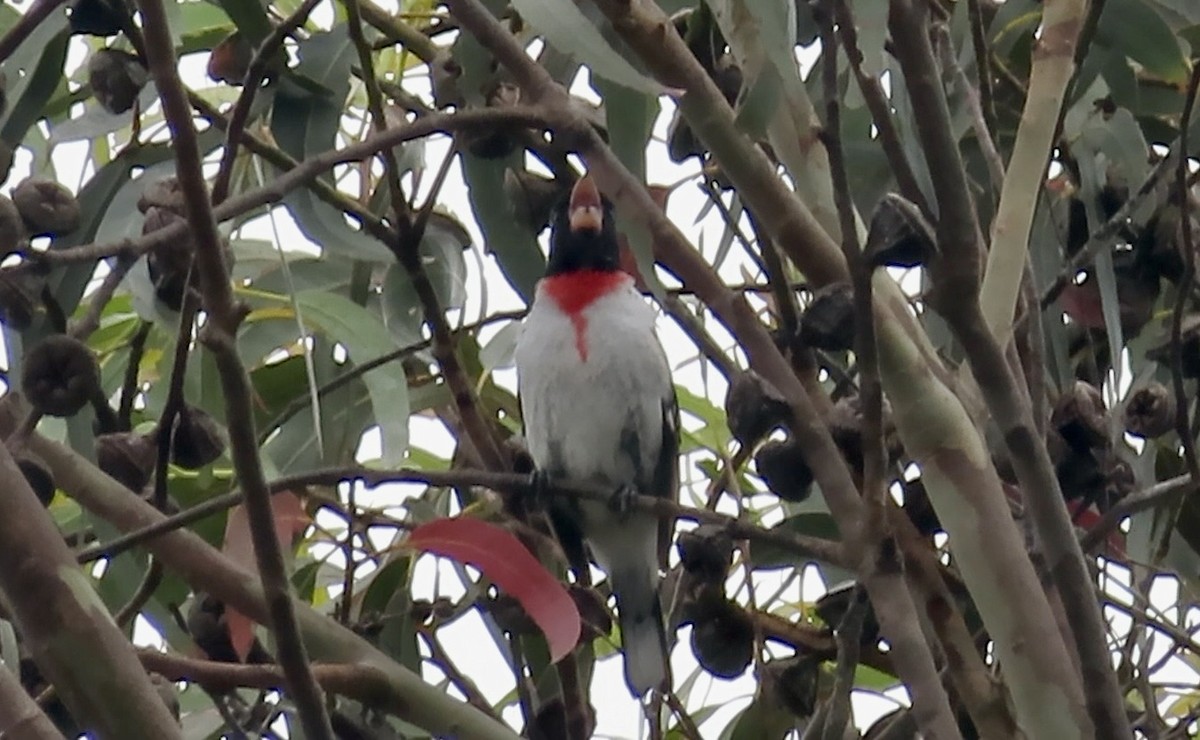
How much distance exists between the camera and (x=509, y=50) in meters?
1.12

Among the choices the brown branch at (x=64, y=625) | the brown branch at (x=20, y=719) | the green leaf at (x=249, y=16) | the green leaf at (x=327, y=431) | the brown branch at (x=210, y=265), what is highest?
the green leaf at (x=249, y=16)

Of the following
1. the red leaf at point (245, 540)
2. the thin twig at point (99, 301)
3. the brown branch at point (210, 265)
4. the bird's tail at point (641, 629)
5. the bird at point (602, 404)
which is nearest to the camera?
the brown branch at point (210, 265)

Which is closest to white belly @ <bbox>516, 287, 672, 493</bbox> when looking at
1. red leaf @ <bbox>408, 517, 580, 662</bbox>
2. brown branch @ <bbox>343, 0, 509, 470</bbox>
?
brown branch @ <bbox>343, 0, 509, 470</bbox>

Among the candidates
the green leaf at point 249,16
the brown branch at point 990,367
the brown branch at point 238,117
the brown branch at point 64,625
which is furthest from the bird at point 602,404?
the brown branch at point 64,625

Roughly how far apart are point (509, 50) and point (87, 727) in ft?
1.78

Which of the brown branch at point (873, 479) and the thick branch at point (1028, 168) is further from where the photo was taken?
the thick branch at point (1028, 168)

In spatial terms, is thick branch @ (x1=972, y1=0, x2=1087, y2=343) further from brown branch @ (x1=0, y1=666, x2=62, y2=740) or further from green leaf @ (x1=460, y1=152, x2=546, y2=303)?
brown branch @ (x1=0, y1=666, x2=62, y2=740)

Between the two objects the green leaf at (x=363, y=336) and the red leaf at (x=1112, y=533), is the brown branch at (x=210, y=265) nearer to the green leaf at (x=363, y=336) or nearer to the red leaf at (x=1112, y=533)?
the green leaf at (x=363, y=336)

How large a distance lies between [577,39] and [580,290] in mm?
1005

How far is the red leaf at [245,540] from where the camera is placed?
1.11 metres

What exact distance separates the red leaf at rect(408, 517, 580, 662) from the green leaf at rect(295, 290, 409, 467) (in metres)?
0.12

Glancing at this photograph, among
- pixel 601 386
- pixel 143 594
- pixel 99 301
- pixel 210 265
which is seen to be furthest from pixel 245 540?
pixel 601 386

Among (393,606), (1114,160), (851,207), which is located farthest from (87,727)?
(1114,160)

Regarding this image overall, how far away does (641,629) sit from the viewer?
1.77 meters
